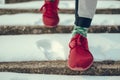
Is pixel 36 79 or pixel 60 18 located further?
pixel 60 18

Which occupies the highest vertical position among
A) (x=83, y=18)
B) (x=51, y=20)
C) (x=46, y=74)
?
(x=83, y=18)

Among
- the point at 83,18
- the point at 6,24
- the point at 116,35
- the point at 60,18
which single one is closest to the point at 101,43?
the point at 116,35

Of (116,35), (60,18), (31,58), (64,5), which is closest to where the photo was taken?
(31,58)

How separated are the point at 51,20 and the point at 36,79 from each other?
674 mm

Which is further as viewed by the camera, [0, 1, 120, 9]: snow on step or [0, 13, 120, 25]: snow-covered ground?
[0, 1, 120, 9]: snow on step

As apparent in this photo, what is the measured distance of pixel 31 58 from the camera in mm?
2299

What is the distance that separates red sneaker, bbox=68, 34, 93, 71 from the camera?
6.77 feet

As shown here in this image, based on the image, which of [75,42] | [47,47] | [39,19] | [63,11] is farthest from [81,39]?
[63,11]

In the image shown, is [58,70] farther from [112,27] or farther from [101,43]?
[112,27]

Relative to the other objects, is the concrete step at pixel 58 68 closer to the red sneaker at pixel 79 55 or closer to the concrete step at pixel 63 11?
the red sneaker at pixel 79 55

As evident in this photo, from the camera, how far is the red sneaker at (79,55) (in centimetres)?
206

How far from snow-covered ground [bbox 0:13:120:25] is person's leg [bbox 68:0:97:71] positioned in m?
0.66

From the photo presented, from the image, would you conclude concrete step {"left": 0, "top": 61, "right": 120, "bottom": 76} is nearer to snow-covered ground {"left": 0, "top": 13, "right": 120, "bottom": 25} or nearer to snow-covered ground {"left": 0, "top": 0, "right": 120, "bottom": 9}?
snow-covered ground {"left": 0, "top": 13, "right": 120, "bottom": 25}

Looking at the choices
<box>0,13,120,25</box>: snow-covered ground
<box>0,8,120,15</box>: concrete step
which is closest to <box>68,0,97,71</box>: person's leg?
<box>0,13,120,25</box>: snow-covered ground
